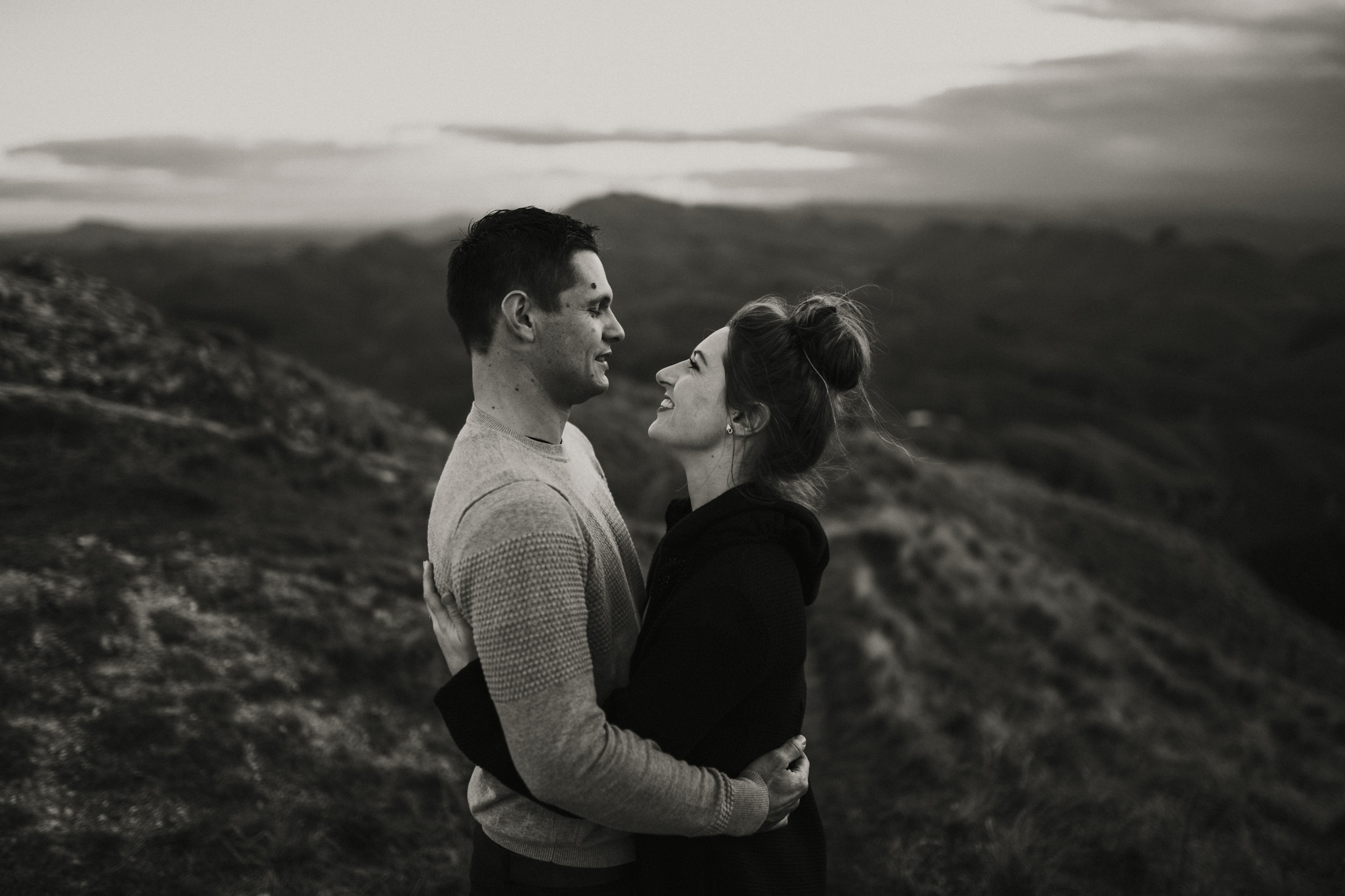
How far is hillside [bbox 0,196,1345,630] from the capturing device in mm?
68688

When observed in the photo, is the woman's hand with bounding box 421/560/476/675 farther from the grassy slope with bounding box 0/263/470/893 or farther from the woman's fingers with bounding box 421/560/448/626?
the grassy slope with bounding box 0/263/470/893

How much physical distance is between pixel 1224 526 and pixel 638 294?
109713 millimetres

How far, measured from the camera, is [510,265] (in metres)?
2.18

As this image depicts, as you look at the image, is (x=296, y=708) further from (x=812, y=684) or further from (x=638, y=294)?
(x=638, y=294)

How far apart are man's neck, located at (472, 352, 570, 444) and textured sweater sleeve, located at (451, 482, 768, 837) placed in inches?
13.1

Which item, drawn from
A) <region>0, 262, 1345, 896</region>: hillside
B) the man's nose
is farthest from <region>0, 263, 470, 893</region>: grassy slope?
the man's nose

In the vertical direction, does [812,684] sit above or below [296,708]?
below

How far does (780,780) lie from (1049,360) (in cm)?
13133

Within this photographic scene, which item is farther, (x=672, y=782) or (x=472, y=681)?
(x=472, y=681)

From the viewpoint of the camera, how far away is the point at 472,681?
201cm

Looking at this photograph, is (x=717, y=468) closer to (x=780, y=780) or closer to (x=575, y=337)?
(x=575, y=337)

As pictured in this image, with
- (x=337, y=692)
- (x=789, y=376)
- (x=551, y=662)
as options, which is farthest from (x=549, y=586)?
(x=337, y=692)

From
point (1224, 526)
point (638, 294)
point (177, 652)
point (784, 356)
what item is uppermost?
point (784, 356)

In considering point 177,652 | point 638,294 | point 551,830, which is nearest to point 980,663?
point 177,652
